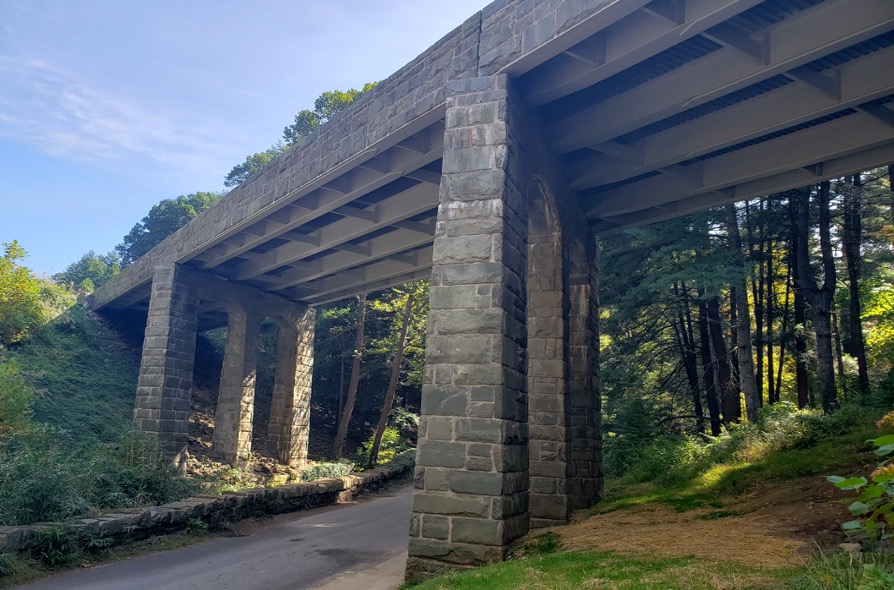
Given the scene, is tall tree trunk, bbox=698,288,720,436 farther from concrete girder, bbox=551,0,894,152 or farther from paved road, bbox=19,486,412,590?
paved road, bbox=19,486,412,590

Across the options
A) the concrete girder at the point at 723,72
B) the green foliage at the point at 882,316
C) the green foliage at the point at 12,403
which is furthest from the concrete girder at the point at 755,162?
the green foliage at the point at 12,403

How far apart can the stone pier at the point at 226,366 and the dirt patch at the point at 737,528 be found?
12.9 m

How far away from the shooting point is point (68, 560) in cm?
797

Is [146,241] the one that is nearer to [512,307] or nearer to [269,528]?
[269,528]

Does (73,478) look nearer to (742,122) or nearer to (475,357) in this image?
(475,357)

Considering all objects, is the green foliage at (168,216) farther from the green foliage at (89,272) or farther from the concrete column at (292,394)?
the concrete column at (292,394)

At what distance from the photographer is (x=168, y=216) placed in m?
44.0

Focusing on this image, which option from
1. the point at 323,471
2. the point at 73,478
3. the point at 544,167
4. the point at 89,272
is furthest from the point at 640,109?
the point at 89,272

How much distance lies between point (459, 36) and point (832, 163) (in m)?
6.49

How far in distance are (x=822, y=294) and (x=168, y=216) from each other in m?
41.9

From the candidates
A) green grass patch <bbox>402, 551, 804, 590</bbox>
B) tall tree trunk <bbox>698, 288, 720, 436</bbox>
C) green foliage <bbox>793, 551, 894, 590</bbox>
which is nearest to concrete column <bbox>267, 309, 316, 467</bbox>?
tall tree trunk <bbox>698, 288, 720, 436</bbox>

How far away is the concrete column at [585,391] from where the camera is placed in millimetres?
11133

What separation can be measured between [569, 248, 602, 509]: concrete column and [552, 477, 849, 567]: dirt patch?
1721 millimetres

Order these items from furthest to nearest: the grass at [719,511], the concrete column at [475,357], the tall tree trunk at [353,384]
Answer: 1. the tall tree trunk at [353,384]
2. the concrete column at [475,357]
3. the grass at [719,511]
